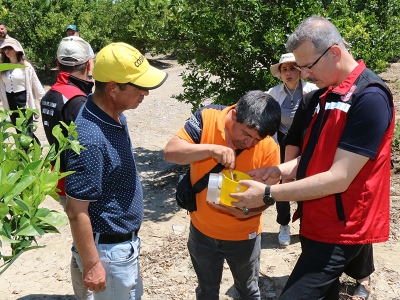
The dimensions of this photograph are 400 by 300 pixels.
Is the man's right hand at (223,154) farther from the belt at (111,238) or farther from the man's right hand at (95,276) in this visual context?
the man's right hand at (95,276)

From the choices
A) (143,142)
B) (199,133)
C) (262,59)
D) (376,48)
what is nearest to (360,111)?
(199,133)

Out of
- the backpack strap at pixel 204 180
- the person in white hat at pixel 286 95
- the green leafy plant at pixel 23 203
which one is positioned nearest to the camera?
the green leafy plant at pixel 23 203

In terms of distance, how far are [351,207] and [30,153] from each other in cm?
155

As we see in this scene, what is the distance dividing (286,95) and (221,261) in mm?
1918

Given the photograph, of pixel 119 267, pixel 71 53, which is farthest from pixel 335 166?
pixel 71 53

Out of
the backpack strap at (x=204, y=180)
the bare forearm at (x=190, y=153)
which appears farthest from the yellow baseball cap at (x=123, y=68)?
the backpack strap at (x=204, y=180)

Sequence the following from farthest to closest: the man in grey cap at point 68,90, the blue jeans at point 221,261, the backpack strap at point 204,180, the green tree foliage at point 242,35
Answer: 1. the green tree foliage at point 242,35
2. the man in grey cap at point 68,90
3. the blue jeans at point 221,261
4. the backpack strap at point 204,180

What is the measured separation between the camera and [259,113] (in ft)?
8.27

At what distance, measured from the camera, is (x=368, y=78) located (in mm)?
2303

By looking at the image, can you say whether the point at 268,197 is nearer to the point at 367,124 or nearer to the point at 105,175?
the point at 367,124

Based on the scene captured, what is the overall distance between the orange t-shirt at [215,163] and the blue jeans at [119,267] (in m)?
0.46

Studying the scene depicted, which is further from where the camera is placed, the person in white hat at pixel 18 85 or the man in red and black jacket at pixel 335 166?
the person in white hat at pixel 18 85

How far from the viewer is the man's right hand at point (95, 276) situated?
238 cm

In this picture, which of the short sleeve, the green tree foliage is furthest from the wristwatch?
the green tree foliage
